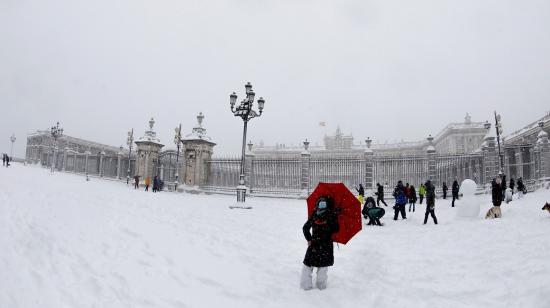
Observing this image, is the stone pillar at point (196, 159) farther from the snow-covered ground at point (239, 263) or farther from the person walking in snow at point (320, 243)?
the person walking in snow at point (320, 243)

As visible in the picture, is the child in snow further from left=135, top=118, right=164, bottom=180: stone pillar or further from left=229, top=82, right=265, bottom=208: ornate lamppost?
left=135, top=118, right=164, bottom=180: stone pillar

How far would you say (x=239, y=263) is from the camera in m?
6.27

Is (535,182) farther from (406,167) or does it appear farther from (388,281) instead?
(388,281)

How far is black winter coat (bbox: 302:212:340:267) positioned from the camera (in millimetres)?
5070

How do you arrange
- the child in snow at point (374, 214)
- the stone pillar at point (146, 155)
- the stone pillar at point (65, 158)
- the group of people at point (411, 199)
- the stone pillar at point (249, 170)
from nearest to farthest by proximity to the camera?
the group of people at point (411, 199)
the child in snow at point (374, 214)
the stone pillar at point (249, 170)
the stone pillar at point (146, 155)
the stone pillar at point (65, 158)

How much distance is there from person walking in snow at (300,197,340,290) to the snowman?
26.1 ft

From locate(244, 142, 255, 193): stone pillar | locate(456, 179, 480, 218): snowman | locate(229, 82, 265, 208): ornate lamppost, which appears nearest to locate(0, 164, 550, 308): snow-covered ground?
locate(456, 179, 480, 218): snowman

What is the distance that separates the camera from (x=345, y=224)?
5.95m

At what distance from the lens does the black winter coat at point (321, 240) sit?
16.6 feet

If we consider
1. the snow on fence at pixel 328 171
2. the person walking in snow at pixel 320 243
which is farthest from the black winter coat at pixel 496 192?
the snow on fence at pixel 328 171

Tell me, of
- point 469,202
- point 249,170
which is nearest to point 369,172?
point 249,170

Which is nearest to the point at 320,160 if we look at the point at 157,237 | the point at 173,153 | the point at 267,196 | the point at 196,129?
the point at 267,196

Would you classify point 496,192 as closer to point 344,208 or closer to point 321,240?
point 344,208

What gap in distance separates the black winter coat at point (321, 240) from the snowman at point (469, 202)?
8.00 meters
